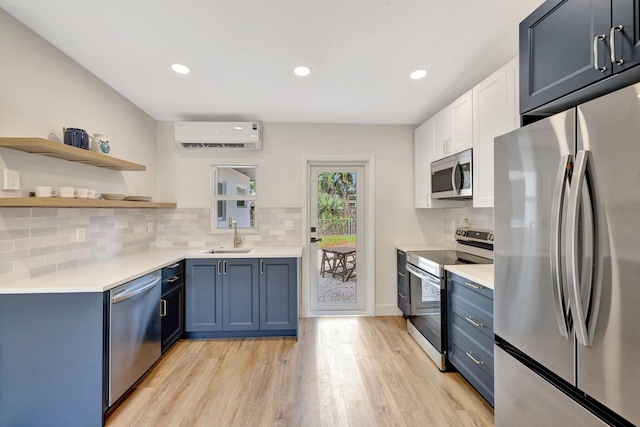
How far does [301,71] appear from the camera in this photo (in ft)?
7.46

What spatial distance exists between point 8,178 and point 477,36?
305cm

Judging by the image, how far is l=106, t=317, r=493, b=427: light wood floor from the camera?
183cm

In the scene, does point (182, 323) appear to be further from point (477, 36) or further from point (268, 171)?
point (477, 36)

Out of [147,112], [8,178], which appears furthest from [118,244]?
[147,112]

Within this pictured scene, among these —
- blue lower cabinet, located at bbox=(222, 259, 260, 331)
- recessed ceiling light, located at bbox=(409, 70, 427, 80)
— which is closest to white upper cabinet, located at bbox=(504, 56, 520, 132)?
recessed ceiling light, located at bbox=(409, 70, 427, 80)

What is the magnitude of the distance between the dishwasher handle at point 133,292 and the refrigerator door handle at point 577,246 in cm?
237

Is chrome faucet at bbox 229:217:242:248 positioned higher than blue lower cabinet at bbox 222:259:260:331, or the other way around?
chrome faucet at bbox 229:217:242:248

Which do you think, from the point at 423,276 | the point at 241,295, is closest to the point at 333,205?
the point at 423,276

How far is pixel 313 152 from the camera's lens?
3541 mm

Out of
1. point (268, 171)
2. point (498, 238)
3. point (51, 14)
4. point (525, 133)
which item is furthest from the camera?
point (268, 171)

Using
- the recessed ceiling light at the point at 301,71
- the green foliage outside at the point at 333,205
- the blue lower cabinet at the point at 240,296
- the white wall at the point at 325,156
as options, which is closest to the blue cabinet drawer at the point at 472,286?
the white wall at the point at 325,156

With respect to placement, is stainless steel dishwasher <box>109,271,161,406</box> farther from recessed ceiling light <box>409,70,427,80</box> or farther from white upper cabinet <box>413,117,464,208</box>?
white upper cabinet <box>413,117,464,208</box>

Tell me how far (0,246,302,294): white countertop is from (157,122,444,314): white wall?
87 cm

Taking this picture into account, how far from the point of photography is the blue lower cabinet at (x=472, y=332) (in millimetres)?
1803
